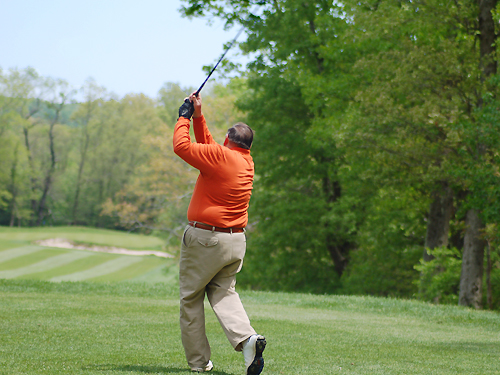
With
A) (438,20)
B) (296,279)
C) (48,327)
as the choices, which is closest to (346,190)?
(296,279)

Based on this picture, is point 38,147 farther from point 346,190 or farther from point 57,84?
point 346,190

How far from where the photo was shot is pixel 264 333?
23.1ft

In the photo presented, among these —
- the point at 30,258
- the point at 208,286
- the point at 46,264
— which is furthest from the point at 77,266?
the point at 208,286

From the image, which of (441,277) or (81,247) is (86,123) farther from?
(441,277)

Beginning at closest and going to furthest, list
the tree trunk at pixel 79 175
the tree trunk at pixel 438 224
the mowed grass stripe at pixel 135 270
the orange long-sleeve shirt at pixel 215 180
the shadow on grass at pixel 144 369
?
the shadow on grass at pixel 144 369
the orange long-sleeve shirt at pixel 215 180
the tree trunk at pixel 438 224
the mowed grass stripe at pixel 135 270
the tree trunk at pixel 79 175

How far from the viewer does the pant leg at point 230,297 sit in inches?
176

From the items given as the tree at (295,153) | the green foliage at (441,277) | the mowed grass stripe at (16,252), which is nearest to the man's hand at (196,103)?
the green foliage at (441,277)

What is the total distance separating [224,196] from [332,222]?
17551 mm

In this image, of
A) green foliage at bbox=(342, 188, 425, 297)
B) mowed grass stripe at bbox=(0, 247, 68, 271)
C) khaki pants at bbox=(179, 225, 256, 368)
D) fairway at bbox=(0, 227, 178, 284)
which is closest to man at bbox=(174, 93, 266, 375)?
khaki pants at bbox=(179, 225, 256, 368)

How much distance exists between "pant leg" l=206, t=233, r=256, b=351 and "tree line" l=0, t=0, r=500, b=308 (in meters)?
6.82

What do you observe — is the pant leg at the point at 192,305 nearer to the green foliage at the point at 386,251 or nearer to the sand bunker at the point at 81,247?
the green foliage at the point at 386,251

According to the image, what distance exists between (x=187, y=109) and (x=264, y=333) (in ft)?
11.1

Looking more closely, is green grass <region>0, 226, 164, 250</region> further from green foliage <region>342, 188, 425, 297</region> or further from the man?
the man

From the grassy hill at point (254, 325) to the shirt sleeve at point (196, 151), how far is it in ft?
5.19
